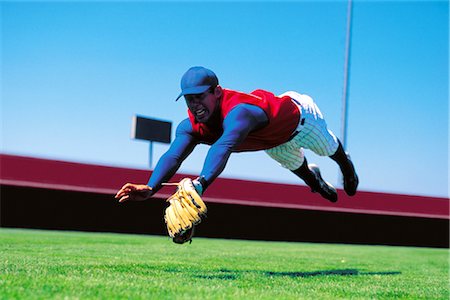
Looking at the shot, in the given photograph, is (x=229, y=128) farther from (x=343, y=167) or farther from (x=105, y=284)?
(x=343, y=167)

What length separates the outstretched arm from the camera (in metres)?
4.31

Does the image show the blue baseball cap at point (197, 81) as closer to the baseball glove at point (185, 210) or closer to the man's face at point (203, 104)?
the man's face at point (203, 104)

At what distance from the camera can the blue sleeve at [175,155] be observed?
467 cm

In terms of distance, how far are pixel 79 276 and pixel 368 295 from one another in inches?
79.3

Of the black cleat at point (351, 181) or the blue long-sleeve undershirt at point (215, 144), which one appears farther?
the black cleat at point (351, 181)

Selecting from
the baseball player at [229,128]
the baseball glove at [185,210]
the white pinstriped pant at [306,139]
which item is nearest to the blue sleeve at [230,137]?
the baseball player at [229,128]

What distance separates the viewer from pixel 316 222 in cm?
1495

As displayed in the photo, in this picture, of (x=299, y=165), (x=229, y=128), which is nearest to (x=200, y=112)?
(x=229, y=128)

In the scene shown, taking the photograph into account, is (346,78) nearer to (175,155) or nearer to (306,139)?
(306,139)

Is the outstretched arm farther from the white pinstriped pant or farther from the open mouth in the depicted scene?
the white pinstriped pant

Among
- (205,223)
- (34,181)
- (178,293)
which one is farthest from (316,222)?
(178,293)

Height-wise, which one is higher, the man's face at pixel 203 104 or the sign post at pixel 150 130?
the sign post at pixel 150 130

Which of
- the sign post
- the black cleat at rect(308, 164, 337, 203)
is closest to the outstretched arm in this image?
the black cleat at rect(308, 164, 337, 203)

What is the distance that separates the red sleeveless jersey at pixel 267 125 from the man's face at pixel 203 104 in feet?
0.38
